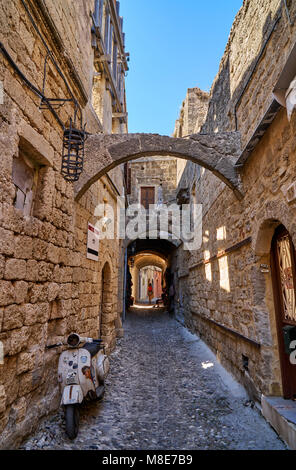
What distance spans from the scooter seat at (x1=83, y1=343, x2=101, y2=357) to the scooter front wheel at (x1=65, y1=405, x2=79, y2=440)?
635mm

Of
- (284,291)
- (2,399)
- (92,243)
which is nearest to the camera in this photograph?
(2,399)

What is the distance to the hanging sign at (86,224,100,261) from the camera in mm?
4641

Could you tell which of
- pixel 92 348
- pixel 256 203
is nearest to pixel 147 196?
pixel 256 203

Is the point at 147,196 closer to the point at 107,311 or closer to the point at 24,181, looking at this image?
the point at 107,311

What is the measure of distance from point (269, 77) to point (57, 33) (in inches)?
93.5

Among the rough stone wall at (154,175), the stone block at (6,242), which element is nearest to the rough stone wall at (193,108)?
the rough stone wall at (154,175)

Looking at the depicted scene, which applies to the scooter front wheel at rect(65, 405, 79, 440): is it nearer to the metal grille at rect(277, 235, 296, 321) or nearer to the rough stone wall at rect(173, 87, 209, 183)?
the metal grille at rect(277, 235, 296, 321)

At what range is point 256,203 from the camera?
332cm

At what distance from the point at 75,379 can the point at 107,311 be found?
3.37 metres

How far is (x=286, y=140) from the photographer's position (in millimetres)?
2479

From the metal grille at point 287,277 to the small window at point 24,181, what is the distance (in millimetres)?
2730

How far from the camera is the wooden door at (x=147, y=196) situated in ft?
43.2

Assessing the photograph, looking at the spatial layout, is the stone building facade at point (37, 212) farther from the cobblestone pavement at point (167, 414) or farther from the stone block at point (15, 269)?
the cobblestone pavement at point (167, 414)

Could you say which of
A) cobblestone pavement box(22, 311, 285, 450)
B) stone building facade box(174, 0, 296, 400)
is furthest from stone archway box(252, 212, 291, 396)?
cobblestone pavement box(22, 311, 285, 450)
